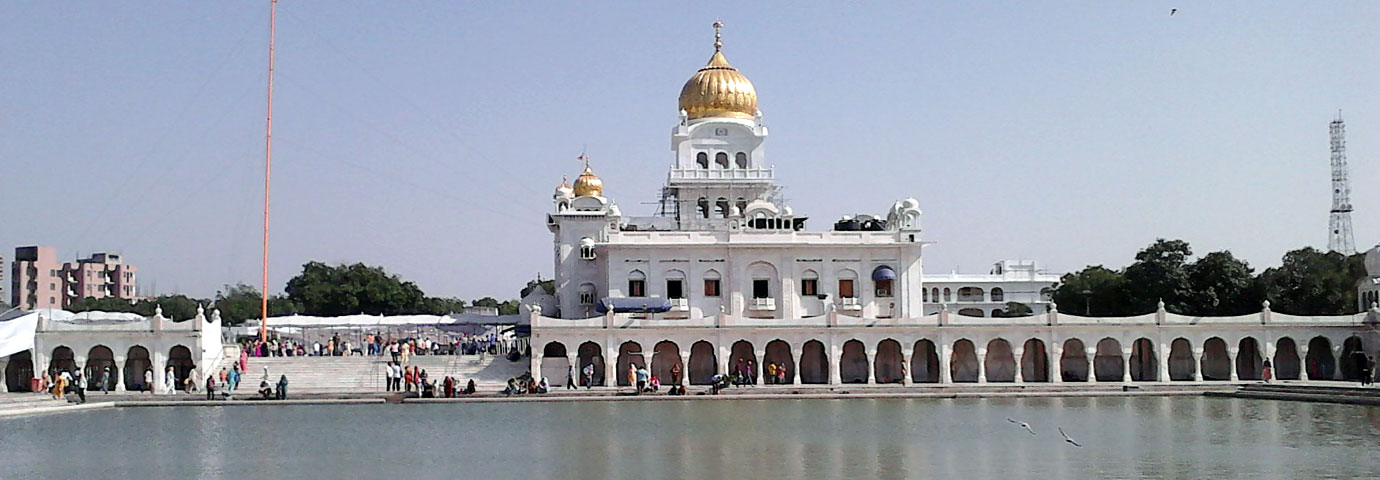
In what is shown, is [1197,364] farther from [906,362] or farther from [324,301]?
[324,301]

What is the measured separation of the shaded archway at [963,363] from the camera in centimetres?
5321

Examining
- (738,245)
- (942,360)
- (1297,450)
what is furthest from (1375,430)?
(738,245)

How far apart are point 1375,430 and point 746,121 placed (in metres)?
35.0

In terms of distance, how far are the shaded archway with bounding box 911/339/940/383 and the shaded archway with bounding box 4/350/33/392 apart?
29.1 m

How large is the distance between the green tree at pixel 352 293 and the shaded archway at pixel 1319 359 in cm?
5314

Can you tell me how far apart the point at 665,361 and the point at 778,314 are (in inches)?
216

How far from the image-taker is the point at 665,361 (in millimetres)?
52750

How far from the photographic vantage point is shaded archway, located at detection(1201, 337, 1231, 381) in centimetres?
5362

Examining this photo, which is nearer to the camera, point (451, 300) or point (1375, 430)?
point (1375, 430)

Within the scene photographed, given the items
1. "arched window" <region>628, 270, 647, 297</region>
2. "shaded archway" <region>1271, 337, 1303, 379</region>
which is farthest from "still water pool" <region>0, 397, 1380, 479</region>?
"arched window" <region>628, 270, 647, 297</region>

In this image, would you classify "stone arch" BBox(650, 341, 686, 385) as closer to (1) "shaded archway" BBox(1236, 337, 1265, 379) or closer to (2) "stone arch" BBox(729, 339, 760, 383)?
(2) "stone arch" BBox(729, 339, 760, 383)

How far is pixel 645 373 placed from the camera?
46250 millimetres

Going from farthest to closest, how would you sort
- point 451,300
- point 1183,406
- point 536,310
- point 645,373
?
point 451,300 < point 536,310 < point 645,373 < point 1183,406

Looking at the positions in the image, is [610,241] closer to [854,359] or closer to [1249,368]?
[854,359]
